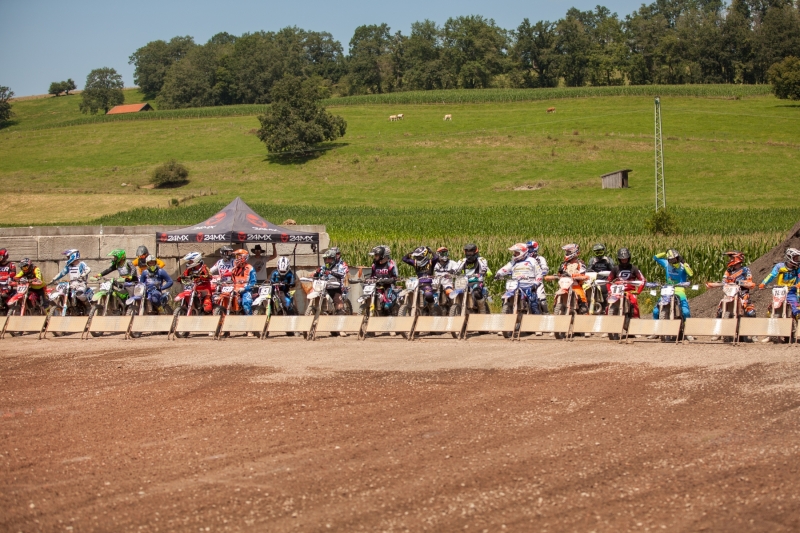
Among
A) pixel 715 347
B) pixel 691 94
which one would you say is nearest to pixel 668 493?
pixel 715 347

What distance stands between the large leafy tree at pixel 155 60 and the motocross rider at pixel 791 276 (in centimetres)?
15377

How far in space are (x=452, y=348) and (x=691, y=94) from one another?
100885mm

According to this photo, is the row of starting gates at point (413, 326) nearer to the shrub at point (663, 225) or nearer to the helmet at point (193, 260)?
the helmet at point (193, 260)

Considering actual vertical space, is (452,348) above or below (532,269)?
below

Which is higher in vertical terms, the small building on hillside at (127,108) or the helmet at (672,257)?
the small building on hillside at (127,108)

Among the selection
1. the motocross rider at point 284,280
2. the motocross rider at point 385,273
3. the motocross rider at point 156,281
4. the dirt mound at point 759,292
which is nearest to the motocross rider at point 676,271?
the dirt mound at point 759,292

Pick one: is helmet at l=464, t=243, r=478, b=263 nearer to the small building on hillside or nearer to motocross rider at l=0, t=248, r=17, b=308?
motocross rider at l=0, t=248, r=17, b=308

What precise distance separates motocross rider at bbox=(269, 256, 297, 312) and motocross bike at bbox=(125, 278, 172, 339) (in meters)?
2.55

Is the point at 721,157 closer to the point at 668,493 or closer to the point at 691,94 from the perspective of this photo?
the point at 691,94

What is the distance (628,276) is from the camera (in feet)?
54.8

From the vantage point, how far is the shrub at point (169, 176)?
77125mm

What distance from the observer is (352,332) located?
17.6 metres

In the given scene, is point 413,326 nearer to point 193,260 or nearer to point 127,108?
point 193,260

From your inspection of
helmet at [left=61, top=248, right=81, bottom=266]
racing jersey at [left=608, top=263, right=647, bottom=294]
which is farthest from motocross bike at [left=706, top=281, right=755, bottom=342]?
helmet at [left=61, top=248, right=81, bottom=266]
